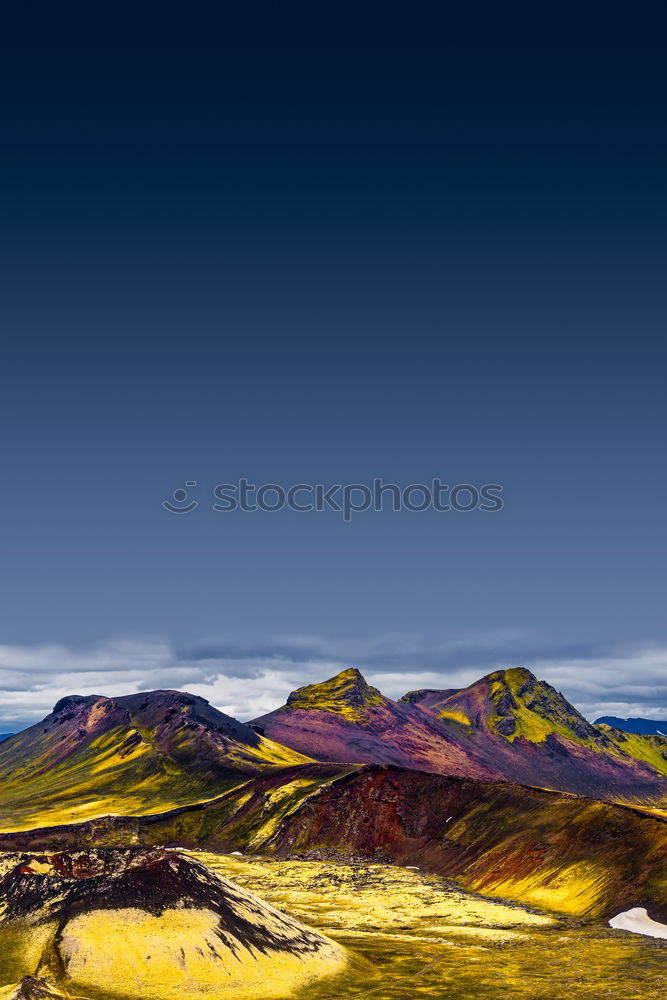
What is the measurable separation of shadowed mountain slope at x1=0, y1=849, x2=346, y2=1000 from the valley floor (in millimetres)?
4924

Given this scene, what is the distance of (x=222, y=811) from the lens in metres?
198

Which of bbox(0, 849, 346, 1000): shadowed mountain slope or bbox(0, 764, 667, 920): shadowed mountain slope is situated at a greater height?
bbox(0, 764, 667, 920): shadowed mountain slope

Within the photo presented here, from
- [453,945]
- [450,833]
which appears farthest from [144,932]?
[450,833]

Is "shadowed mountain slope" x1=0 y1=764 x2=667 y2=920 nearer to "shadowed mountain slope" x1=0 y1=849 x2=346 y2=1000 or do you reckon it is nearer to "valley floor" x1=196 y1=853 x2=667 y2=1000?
"valley floor" x1=196 y1=853 x2=667 y2=1000

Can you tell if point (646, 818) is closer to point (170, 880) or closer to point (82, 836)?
Result: point (170, 880)

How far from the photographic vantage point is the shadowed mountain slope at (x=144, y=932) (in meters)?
60.7

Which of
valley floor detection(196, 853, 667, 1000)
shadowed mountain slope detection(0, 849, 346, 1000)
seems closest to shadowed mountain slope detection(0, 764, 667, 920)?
valley floor detection(196, 853, 667, 1000)

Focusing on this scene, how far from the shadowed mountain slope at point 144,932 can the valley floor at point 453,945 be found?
4.92 m

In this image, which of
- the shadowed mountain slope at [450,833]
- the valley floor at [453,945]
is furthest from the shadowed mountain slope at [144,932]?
the shadowed mountain slope at [450,833]

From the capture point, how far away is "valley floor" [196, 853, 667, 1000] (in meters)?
66.5

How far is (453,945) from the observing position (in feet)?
284

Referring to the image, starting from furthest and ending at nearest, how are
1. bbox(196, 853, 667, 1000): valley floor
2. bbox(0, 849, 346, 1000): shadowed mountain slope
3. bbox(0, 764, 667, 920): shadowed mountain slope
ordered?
1. bbox(0, 764, 667, 920): shadowed mountain slope
2. bbox(196, 853, 667, 1000): valley floor
3. bbox(0, 849, 346, 1000): shadowed mountain slope

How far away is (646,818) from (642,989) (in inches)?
2080

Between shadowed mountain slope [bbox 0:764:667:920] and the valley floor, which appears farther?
shadowed mountain slope [bbox 0:764:667:920]
